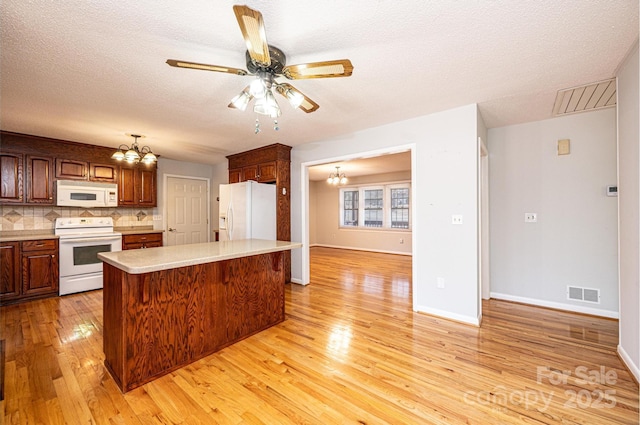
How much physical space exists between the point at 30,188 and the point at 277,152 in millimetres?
3707

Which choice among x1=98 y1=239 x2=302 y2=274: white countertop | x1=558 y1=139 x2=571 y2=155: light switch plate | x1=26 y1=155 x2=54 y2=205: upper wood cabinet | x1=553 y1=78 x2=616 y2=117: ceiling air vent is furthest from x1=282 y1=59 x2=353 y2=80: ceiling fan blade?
x1=26 y1=155 x2=54 y2=205: upper wood cabinet

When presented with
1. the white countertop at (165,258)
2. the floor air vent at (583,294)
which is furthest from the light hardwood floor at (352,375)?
the white countertop at (165,258)

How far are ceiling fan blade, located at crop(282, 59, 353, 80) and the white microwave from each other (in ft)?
14.7

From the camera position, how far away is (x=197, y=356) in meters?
2.22

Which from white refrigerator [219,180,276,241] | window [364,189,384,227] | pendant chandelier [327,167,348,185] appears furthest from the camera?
window [364,189,384,227]

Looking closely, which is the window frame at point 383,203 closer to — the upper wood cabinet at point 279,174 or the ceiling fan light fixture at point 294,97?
the upper wood cabinet at point 279,174

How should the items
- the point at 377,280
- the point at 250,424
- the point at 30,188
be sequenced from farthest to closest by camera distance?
the point at 377,280, the point at 30,188, the point at 250,424

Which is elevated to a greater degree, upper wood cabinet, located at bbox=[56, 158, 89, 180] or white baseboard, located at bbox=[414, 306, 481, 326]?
upper wood cabinet, located at bbox=[56, 158, 89, 180]

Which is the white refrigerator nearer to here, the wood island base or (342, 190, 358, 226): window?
the wood island base

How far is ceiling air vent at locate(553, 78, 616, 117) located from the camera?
2497 millimetres

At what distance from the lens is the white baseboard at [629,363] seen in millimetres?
1893

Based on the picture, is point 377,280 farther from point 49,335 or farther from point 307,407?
point 49,335

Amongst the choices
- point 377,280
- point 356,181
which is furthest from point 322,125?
point 356,181

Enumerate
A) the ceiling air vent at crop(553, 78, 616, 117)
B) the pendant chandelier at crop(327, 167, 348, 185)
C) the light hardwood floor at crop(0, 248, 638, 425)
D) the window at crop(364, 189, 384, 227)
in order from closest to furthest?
the light hardwood floor at crop(0, 248, 638, 425) → the ceiling air vent at crop(553, 78, 616, 117) → the pendant chandelier at crop(327, 167, 348, 185) → the window at crop(364, 189, 384, 227)
